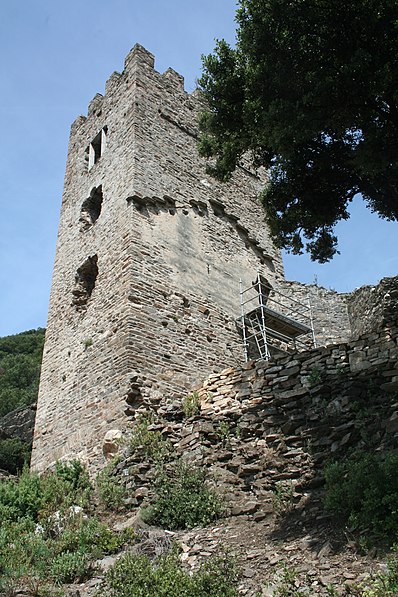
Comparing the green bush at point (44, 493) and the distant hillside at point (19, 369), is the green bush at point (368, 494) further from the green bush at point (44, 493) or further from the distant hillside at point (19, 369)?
the distant hillside at point (19, 369)

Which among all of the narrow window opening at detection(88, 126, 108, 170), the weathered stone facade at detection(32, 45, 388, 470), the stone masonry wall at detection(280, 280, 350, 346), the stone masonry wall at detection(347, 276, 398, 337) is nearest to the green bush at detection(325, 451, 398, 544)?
the weathered stone facade at detection(32, 45, 388, 470)

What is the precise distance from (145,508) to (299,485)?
218 cm

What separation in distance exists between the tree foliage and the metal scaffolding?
10.4 ft

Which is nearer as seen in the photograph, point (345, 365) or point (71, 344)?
point (345, 365)

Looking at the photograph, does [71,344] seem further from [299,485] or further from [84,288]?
[299,485]

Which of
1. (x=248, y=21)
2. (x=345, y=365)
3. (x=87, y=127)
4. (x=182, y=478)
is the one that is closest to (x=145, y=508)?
(x=182, y=478)

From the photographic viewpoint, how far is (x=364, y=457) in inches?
296

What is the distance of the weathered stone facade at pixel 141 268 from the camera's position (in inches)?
443

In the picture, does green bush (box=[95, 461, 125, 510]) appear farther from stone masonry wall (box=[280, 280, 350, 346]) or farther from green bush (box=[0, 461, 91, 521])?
stone masonry wall (box=[280, 280, 350, 346])

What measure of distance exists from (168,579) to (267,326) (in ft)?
28.0

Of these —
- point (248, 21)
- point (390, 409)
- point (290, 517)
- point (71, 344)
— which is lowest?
point (290, 517)

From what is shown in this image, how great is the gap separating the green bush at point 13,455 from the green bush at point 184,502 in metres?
10.2

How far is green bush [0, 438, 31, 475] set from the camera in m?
17.8

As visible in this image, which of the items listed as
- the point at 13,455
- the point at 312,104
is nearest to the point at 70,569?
the point at 312,104
